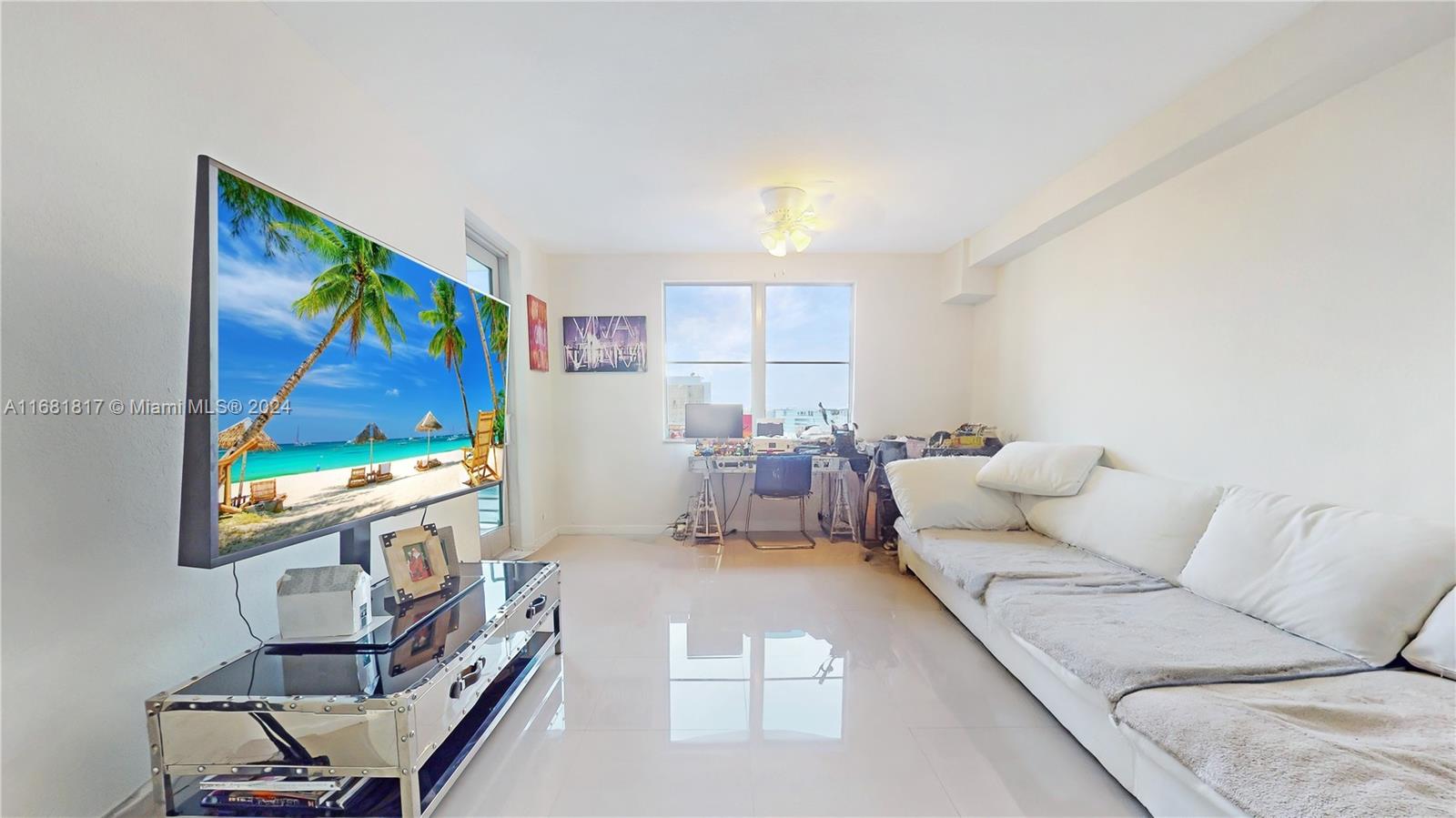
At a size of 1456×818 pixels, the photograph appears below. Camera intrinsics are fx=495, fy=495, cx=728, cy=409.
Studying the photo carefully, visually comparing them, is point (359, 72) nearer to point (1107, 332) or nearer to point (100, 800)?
point (100, 800)

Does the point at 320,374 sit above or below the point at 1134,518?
above

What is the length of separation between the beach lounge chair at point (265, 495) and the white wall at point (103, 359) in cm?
39

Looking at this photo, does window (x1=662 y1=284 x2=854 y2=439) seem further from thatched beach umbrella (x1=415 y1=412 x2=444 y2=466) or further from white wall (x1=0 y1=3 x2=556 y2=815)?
white wall (x1=0 y1=3 x2=556 y2=815)

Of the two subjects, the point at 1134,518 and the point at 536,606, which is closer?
the point at 536,606

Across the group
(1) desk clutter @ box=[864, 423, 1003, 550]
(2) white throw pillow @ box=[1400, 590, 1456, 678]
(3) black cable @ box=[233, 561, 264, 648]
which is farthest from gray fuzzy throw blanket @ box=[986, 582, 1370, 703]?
(3) black cable @ box=[233, 561, 264, 648]

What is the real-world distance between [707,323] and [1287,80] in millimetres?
3686

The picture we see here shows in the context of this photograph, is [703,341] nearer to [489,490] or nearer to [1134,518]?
[489,490]

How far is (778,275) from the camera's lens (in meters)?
4.58

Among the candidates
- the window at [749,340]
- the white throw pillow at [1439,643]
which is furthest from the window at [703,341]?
the white throw pillow at [1439,643]

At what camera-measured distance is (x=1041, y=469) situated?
2.90m

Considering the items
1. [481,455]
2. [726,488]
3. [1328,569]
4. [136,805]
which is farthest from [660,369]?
[1328,569]

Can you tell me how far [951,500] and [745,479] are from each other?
80.6 inches

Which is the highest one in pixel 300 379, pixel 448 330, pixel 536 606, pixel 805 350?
pixel 805 350

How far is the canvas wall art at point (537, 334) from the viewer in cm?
397
